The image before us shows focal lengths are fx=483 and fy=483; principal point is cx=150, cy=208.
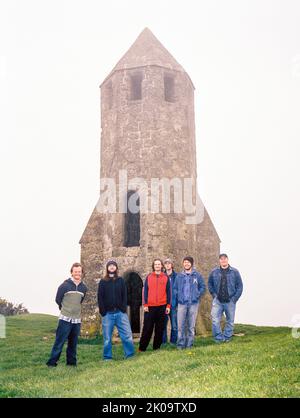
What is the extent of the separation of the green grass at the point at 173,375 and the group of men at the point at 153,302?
539mm

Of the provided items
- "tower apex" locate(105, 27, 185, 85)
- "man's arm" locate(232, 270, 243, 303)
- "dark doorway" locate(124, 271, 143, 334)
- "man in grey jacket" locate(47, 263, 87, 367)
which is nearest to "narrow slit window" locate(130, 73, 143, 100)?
"tower apex" locate(105, 27, 185, 85)

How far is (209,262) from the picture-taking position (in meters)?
19.8

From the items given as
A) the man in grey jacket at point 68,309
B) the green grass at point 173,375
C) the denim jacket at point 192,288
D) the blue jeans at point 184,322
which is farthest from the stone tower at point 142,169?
the man in grey jacket at point 68,309

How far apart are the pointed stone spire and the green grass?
12079 mm

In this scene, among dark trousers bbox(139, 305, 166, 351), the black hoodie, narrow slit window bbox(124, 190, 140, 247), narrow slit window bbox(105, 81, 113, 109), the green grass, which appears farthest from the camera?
narrow slit window bbox(105, 81, 113, 109)

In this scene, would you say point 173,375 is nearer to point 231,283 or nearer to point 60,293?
point 60,293

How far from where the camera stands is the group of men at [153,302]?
9.38 m

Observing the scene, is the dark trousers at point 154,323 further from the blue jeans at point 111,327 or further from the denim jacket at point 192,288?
the blue jeans at point 111,327

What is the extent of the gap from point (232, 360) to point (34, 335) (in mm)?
11294

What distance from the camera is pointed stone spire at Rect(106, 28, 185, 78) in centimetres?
1878

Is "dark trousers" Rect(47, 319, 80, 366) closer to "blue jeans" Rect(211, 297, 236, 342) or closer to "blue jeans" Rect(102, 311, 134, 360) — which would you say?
"blue jeans" Rect(102, 311, 134, 360)
